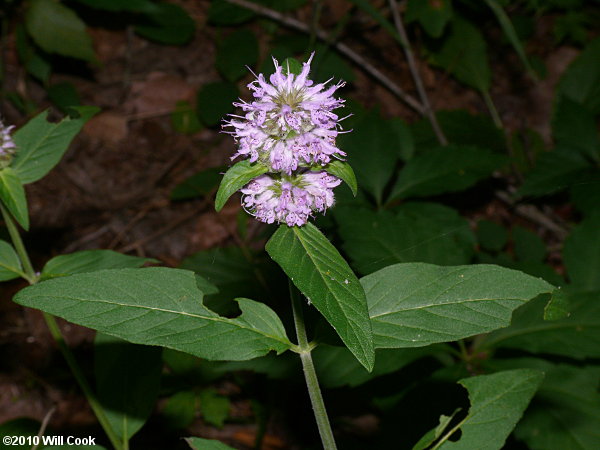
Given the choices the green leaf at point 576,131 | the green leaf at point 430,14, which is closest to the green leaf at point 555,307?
the green leaf at point 576,131

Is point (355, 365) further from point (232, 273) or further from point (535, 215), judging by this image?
point (535, 215)

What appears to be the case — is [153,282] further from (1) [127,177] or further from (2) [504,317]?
(1) [127,177]

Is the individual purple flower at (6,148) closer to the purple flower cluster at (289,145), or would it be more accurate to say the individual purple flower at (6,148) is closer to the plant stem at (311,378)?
the purple flower cluster at (289,145)

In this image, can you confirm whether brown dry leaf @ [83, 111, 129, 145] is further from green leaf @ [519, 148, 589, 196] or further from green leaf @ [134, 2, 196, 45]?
green leaf @ [519, 148, 589, 196]

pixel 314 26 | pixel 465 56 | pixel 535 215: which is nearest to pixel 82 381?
pixel 314 26

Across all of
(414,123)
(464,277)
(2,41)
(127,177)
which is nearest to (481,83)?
(414,123)

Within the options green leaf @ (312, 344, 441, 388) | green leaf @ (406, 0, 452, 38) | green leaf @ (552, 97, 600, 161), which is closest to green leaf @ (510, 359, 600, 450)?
green leaf @ (312, 344, 441, 388)
